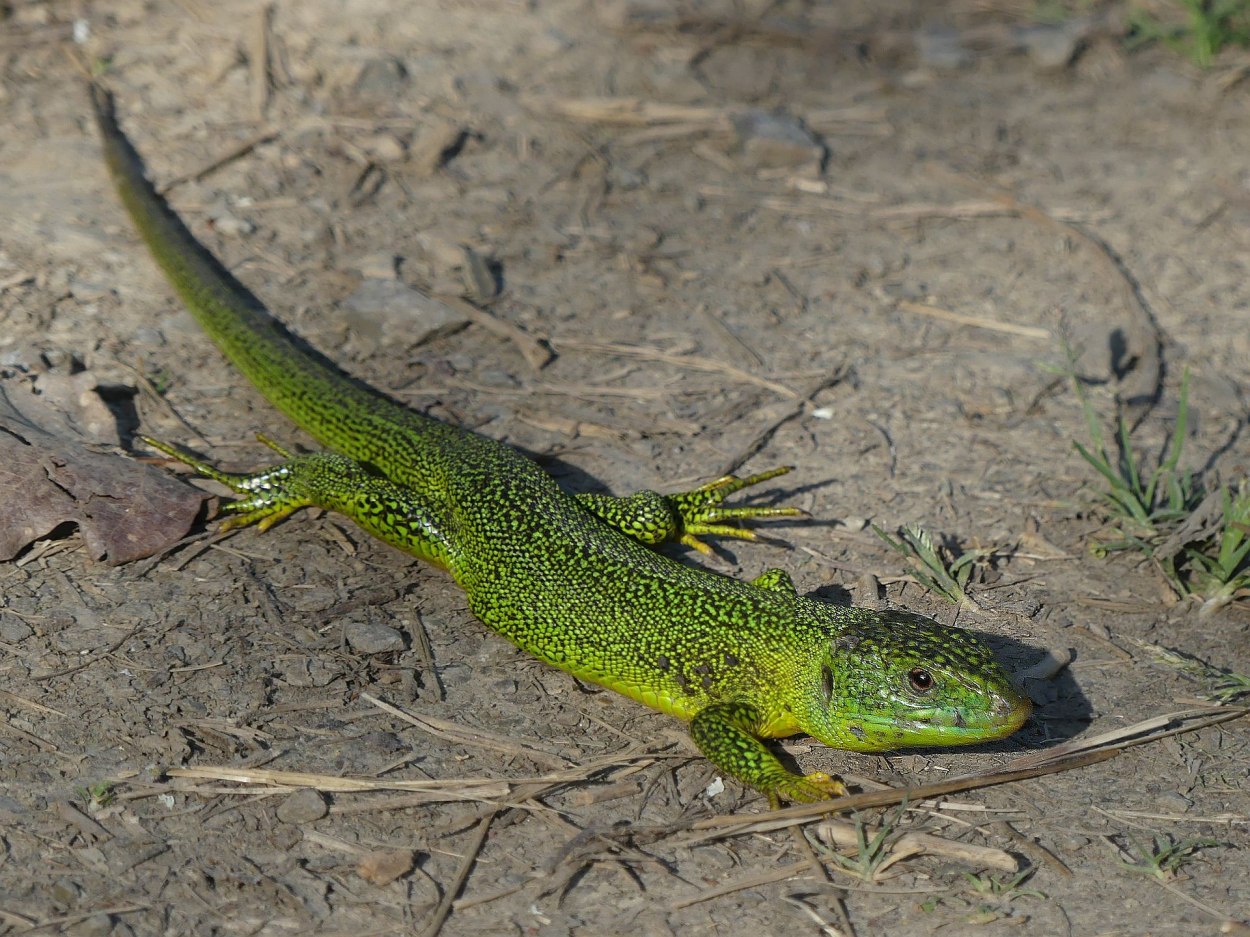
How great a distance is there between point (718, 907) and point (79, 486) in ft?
9.20

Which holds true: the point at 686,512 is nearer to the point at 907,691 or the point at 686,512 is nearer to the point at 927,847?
the point at 907,691

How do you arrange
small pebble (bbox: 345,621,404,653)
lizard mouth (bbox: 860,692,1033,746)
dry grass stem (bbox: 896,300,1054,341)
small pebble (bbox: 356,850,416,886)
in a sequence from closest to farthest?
small pebble (bbox: 356,850,416,886), lizard mouth (bbox: 860,692,1033,746), small pebble (bbox: 345,621,404,653), dry grass stem (bbox: 896,300,1054,341)

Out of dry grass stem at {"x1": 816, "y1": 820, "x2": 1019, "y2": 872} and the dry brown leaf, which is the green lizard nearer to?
dry grass stem at {"x1": 816, "y1": 820, "x2": 1019, "y2": 872}

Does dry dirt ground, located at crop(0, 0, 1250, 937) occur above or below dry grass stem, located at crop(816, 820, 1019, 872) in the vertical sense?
above

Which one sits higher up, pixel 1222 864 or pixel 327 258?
pixel 327 258

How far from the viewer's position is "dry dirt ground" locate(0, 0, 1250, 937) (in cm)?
367

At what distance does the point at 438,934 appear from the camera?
11.2 feet

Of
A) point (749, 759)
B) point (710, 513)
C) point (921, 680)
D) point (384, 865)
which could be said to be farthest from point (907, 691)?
A: point (384, 865)

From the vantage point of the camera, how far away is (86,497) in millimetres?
4633

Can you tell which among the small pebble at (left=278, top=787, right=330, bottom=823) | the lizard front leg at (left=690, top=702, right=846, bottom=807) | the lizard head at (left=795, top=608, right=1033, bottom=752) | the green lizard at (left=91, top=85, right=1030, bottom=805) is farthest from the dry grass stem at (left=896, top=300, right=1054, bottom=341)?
the small pebble at (left=278, top=787, right=330, bottom=823)

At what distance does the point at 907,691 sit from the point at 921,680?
0.19ft

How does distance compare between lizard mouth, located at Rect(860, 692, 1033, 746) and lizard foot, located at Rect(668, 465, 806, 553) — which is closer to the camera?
lizard mouth, located at Rect(860, 692, 1033, 746)

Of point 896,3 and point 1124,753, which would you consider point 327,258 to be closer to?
point 1124,753

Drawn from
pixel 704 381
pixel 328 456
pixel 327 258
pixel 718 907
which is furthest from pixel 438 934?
pixel 327 258
